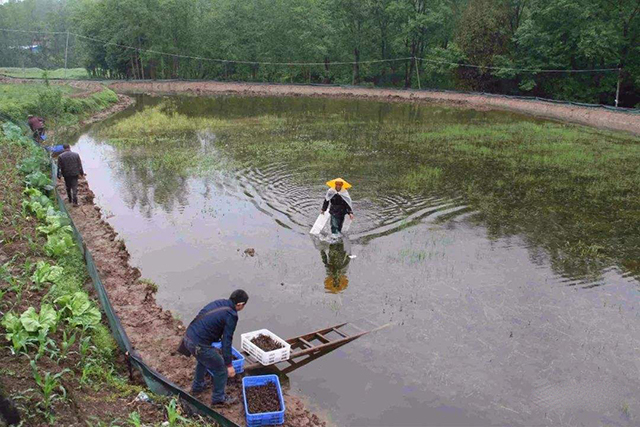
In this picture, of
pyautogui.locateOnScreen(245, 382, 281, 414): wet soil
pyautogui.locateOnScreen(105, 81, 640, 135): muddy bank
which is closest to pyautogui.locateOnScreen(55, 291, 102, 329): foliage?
pyautogui.locateOnScreen(245, 382, 281, 414): wet soil

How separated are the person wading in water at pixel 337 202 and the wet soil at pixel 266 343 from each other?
5.10 meters

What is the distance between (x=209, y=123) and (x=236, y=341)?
2403 centimetres

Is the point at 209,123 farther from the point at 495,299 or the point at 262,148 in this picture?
the point at 495,299

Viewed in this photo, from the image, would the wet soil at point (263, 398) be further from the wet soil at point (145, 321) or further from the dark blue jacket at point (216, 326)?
the dark blue jacket at point (216, 326)

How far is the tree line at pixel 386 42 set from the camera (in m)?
41.1

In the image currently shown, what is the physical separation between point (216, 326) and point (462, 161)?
55.1ft

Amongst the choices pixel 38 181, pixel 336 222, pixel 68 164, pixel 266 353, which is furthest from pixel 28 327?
pixel 38 181

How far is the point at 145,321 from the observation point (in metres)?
8.84

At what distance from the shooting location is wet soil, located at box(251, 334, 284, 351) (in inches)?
306

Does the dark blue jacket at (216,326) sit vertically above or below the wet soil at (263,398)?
above

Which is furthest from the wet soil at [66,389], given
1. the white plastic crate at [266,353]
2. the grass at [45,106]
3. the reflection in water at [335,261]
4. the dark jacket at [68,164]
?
the grass at [45,106]

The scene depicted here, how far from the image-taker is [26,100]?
2894 centimetres

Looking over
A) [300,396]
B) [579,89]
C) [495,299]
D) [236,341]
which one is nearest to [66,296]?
[236,341]

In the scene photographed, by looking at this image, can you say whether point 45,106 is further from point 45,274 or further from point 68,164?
point 45,274
